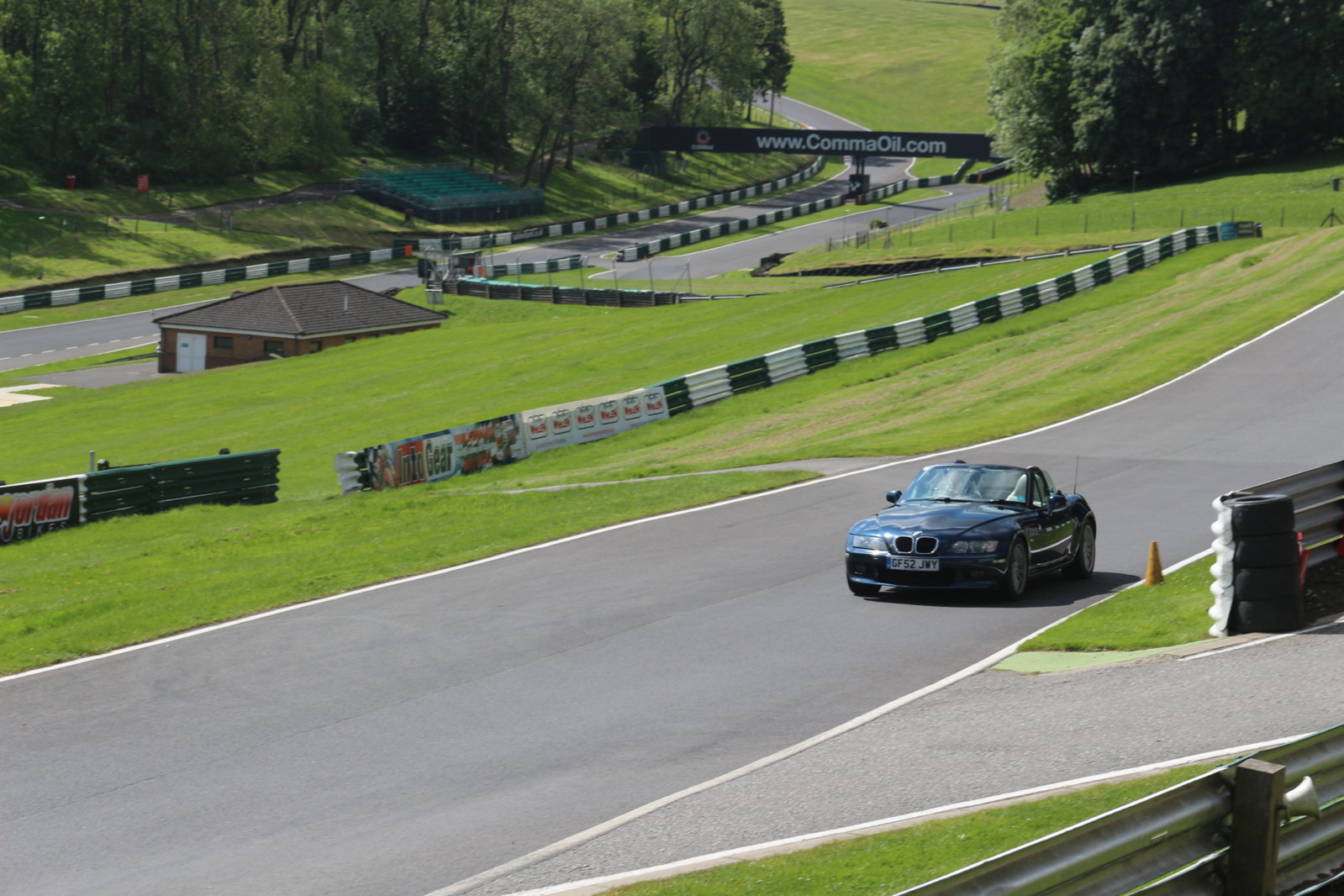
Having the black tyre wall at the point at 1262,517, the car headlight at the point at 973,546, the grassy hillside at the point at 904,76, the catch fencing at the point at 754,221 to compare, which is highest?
the grassy hillside at the point at 904,76

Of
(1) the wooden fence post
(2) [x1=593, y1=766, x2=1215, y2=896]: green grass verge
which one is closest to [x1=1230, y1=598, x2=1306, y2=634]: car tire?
(2) [x1=593, y1=766, x2=1215, y2=896]: green grass verge

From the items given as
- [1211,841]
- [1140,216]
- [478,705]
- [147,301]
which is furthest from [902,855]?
[147,301]

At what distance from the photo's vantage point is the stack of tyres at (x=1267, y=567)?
11.9m

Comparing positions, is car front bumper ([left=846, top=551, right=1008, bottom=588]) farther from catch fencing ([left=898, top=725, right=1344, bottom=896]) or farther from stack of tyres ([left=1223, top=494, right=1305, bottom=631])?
catch fencing ([left=898, top=725, right=1344, bottom=896])

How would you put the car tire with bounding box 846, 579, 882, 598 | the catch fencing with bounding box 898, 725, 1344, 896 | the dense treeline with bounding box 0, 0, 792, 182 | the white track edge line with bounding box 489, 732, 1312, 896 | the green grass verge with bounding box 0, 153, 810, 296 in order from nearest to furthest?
the catch fencing with bounding box 898, 725, 1344, 896, the white track edge line with bounding box 489, 732, 1312, 896, the car tire with bounding box 846, 579, 882, 598, the green grass verge with bounding box 0, 153, 810, 296, the dense treeline with bounding box 0, 0, 792, 182

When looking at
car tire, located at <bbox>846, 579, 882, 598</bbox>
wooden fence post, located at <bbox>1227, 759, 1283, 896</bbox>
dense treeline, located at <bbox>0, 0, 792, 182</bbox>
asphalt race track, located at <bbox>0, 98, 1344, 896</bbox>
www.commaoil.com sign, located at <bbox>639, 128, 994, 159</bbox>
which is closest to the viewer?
wooden fence post, located at <bbox>1227, 759, 1283, 896</bbox>

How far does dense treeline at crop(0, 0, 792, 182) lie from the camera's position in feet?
291

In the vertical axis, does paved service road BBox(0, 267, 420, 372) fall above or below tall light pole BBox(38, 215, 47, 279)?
below

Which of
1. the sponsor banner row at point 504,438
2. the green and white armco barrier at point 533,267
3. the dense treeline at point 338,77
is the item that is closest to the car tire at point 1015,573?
the sponsor banner row at point 504,438

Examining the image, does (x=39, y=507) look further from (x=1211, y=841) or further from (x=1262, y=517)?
(x=1211, y=841)

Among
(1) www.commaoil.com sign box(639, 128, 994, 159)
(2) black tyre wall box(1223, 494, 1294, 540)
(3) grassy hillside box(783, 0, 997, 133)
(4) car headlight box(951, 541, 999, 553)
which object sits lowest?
(4) car headlight box(951, 541, 999, 553)

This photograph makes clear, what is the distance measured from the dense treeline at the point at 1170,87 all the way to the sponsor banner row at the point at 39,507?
71085 mm

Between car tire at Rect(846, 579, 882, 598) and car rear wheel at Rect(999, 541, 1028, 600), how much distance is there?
1388mm

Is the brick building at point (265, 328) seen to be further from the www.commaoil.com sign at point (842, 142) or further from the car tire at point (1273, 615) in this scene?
the www.commaoil.com sign at point (842, 142)
